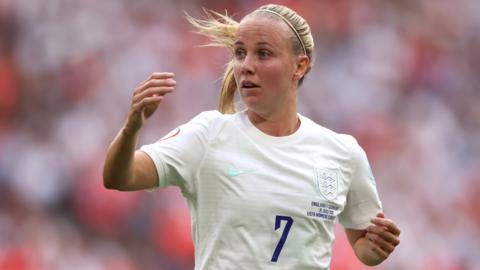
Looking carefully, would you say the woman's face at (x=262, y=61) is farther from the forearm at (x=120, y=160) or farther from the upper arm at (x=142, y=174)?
the forearm at (x=120, y=160)

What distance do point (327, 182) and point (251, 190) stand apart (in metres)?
0.36

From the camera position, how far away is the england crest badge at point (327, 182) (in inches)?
146

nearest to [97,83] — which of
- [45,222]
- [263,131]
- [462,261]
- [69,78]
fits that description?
[69,78]

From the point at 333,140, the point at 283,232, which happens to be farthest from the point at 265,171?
the point at 333,140

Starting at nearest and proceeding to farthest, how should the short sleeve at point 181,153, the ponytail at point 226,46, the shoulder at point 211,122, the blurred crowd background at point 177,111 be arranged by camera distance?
the short sleeve at point 181,153 → the shoulder at point 211,122 → the ponytail at point 226,46 → the blurred crowd background at point 177,111

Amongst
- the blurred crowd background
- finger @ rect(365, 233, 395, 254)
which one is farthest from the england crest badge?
the blurred crowd background

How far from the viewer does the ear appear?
3.92 metres

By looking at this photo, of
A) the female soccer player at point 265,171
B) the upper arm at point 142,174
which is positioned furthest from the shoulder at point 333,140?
the upper arm at point 142,174

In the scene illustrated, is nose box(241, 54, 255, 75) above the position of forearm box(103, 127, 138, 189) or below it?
above

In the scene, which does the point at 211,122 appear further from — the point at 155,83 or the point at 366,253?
the point at 366,253

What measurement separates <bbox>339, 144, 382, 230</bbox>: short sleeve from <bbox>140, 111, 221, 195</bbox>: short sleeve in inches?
27.1

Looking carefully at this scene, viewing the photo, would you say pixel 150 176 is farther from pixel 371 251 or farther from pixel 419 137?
pixel 419 137

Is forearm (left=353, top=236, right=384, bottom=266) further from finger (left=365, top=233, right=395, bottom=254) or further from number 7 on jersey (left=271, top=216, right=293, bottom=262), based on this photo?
number 7 on jersey (left=271, top=216, right=293, bottom=262)

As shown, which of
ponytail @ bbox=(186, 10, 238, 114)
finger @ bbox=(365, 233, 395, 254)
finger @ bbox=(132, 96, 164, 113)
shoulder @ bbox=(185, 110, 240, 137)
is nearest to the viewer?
finger @ bbox=(132, 96, 164, 113)
